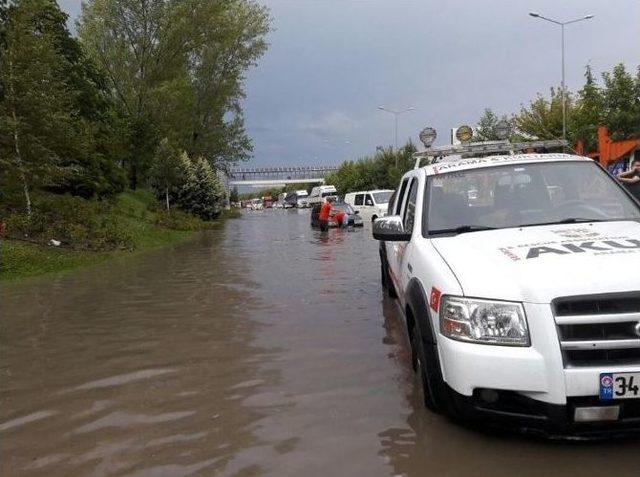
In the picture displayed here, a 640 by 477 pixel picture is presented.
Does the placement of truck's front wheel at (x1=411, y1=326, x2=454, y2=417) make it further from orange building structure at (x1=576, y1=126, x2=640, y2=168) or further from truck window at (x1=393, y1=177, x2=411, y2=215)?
orange building structure at (x1=576, y1=126, x2=640, y2=168)

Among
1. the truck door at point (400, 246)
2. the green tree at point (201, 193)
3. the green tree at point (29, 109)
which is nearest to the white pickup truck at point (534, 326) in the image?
Answer: the truck door at point (400, 246)

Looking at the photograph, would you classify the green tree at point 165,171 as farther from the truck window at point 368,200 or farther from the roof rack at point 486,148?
the roof rack at point 486,148

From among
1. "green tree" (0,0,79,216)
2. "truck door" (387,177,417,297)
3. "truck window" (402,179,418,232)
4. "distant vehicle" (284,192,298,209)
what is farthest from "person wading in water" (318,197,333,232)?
"distant vehicle" (284,192,298,209)

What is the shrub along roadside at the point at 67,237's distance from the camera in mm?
15100

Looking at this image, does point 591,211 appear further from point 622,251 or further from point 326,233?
point 326,233

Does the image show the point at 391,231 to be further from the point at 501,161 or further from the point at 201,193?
the point at 201,193

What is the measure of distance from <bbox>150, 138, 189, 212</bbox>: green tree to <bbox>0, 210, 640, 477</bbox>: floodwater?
84.2 feet

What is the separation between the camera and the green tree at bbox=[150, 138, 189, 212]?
117 feet

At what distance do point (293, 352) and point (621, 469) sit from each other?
3.62 m

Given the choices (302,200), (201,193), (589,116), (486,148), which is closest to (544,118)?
(589,116)

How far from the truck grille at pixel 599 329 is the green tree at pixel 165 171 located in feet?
111

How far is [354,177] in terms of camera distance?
83875 mm

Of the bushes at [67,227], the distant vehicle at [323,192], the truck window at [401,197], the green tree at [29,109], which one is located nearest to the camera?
the truck window at [401,197]

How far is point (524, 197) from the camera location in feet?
17.2
